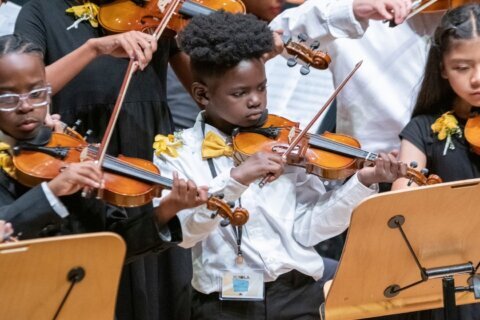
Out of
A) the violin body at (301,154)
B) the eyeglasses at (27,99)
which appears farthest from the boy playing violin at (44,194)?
the violin body at (301,154)

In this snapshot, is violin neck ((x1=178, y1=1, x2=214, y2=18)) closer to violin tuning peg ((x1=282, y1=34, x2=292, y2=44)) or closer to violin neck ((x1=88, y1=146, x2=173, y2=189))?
violin tuning peg ((x1=282, y1=34, x2=292, y2=44))

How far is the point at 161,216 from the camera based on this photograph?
2.71 m

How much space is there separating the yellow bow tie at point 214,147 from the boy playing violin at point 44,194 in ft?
0.85

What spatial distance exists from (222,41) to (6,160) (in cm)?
75

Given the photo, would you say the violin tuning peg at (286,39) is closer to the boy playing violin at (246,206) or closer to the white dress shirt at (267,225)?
the boy playing violin at (246,206)

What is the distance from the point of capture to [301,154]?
285 cm

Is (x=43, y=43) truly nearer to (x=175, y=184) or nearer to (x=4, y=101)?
(x=4, y=101)

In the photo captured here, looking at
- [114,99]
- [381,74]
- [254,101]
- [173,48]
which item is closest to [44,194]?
[254,101]

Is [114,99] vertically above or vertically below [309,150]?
above

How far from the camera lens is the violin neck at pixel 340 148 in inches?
113

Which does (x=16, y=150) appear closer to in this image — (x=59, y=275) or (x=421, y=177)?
(x=59, y=275)

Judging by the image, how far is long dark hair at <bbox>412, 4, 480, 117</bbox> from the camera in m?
3.14

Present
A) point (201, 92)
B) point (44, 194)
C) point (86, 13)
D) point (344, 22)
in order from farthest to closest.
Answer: point (344, 22), point (86, 13), point (201, 92), point (44, 194)

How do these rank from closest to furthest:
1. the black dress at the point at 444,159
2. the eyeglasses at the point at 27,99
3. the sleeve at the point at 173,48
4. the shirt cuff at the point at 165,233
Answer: the eyeglasses at the point at 27,99, the shirt cuff at the point at 165,233, the black dress at the point at 444,159, the sleeve at the point at 173,48
